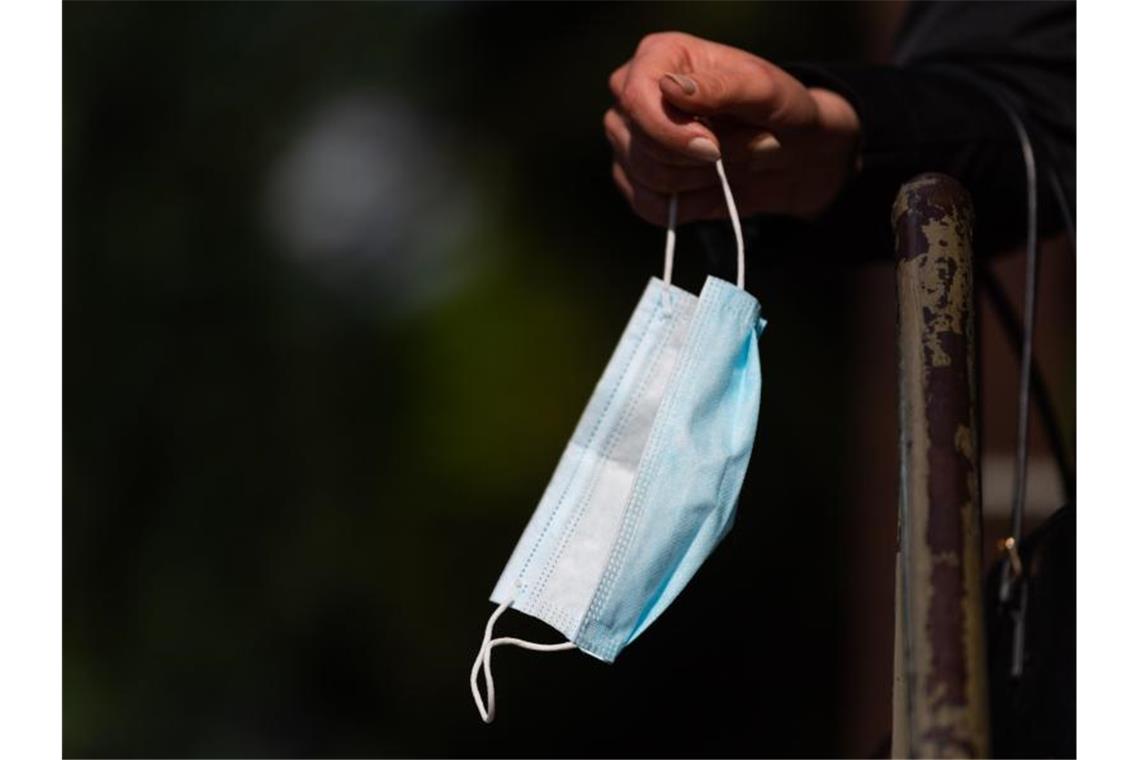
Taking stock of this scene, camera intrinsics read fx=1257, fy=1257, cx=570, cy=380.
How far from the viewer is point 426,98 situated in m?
2.63

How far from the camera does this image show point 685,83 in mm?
965

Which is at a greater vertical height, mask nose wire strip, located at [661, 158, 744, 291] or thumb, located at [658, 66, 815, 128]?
thumb, located at [658, 66, 815, 128]

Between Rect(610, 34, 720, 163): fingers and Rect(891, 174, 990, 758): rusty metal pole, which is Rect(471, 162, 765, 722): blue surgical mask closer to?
Rect(610, 34, 720, 163): fingers

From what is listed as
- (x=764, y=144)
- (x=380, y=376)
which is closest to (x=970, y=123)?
(x=764, y=144)

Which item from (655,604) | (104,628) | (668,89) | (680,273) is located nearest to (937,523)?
(655,604)

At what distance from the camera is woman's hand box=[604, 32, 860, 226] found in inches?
39.0

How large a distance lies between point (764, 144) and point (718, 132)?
0.18 ft

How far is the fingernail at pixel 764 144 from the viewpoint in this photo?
1.08 m

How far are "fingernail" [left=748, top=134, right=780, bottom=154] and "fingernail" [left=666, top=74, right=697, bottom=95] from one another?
0.42 feet

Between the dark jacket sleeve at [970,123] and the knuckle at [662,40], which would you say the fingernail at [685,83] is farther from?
the dark jacket sleeve at [970,123]

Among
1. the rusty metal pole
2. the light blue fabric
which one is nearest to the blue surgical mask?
the light blue fabric

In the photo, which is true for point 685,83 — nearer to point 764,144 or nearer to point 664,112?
point 664,112

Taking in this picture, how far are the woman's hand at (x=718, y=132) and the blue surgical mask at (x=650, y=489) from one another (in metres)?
0.07

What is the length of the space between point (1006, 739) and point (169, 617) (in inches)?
72.4
